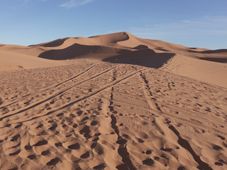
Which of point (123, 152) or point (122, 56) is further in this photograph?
point (122, 56)

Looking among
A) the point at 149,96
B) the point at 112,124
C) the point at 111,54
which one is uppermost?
the point at 112,124

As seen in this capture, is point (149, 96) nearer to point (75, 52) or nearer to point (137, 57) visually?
point (137, 57)

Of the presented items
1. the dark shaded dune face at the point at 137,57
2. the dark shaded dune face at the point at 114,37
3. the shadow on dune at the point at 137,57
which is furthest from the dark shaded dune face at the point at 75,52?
the dark shaded dune face at the point at 114,37

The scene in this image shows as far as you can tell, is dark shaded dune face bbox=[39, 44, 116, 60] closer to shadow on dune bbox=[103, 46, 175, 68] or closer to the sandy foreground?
shadow on dune bbox=[103, 46, 175, 68]

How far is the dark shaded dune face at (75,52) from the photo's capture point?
141 feet

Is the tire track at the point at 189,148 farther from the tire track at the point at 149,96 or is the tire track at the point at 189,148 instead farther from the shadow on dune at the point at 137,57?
the shadow on dune at the point at 137,57

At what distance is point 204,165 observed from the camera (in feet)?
18.9

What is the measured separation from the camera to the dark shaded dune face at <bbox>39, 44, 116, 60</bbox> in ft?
141

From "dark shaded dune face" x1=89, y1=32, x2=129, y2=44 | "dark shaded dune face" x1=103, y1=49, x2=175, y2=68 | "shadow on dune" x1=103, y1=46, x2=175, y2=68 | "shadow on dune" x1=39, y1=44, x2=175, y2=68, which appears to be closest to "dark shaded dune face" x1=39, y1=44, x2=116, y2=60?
"shadow on dune" x1=39, y1=44, x2=175, y2=68

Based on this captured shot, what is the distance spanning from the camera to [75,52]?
45125mm

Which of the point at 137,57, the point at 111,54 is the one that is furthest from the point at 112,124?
the point at 111,54

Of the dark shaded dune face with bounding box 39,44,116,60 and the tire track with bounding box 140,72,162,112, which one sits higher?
the tire track with bounding box 140,72,162,112

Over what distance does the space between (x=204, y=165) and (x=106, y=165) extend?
1485 millimetres

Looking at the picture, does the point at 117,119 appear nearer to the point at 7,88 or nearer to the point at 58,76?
the point at 7,88
